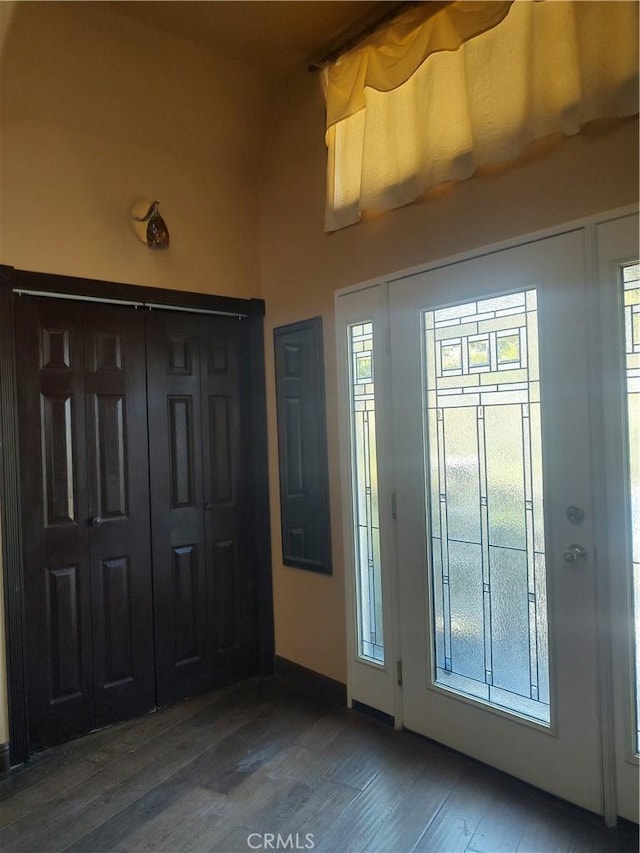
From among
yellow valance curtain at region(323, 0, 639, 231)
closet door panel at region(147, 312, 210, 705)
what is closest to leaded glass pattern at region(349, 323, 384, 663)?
yellow valance curtain at region(323, 0, 639, 231)

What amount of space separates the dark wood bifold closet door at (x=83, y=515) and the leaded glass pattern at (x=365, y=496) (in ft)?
3.34

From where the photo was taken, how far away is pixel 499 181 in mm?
2035

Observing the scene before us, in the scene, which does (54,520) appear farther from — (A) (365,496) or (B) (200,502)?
(A) (365,496)

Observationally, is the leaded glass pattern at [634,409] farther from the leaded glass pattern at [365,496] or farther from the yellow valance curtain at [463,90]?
the leaded glass pattern at [365,496]

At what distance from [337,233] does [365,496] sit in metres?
1.27

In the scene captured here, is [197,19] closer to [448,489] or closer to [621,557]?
[448,489]

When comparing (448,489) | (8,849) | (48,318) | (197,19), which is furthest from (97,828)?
(197,19)

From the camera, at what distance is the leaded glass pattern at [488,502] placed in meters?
1.99

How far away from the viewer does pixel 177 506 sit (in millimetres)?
2781

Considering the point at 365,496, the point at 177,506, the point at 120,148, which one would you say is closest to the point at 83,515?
the point at 177,506

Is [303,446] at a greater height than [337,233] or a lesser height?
Answer: lesser

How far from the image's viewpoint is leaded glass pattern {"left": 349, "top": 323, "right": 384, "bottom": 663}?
255 centimetres

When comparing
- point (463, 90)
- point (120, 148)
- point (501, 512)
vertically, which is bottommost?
point (501, 512)

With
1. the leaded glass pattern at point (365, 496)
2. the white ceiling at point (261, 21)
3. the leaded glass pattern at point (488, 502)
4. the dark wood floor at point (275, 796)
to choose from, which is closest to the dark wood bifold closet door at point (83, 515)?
the dark wood floor at point (275, 796)
